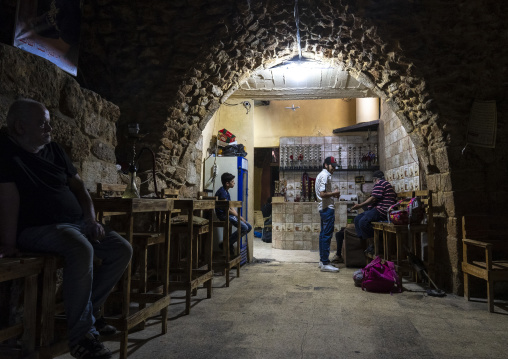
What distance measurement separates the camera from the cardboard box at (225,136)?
19.7 ft

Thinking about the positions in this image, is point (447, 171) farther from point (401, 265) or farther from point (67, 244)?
point (67, 244)

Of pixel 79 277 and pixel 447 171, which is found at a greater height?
pixel 447 171

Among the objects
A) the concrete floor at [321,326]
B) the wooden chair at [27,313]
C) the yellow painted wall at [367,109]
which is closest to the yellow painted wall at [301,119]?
the yellow painted wall at [367,109]

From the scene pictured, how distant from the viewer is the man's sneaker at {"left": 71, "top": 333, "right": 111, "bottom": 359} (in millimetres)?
1651

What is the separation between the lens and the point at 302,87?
592 cm

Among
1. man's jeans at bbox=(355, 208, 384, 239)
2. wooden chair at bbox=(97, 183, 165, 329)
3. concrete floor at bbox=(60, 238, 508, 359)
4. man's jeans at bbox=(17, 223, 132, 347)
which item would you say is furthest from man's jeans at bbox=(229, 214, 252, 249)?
man's jeans at bbox=(17, 223, 132, 347)

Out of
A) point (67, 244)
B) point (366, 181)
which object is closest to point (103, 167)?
point (67, 244)

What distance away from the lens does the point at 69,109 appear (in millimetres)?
2504

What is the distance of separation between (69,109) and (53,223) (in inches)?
41.7

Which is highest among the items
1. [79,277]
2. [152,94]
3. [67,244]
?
[152,94]

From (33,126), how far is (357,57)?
12.5 ft

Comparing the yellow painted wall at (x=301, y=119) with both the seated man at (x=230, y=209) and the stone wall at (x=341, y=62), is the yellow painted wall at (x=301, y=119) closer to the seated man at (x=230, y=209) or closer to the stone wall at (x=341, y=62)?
the seated man at (x=230, y=209)

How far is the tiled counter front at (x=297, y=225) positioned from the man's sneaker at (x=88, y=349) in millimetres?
6635

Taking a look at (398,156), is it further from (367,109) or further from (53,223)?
(53,223)
